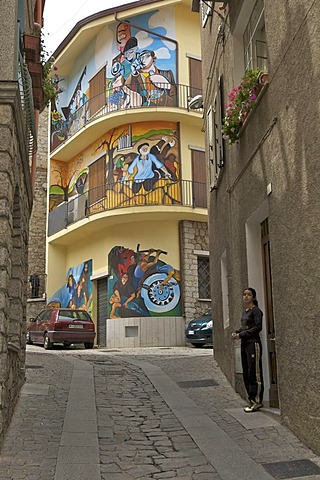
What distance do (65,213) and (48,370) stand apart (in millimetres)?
14001

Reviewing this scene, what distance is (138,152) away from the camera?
22.3 metres

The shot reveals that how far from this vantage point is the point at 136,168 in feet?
72.5

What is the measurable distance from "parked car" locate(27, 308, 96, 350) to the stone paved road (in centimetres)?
856

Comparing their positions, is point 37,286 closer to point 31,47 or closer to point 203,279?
point 203,279

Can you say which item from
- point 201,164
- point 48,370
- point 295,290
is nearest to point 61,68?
point 201,164

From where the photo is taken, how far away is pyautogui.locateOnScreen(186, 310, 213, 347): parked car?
19.0m

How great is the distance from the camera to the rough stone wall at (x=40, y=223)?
2681cm

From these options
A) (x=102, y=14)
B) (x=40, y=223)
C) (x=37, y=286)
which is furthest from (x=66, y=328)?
(x=102, y=14)

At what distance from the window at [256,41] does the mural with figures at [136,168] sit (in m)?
12.5

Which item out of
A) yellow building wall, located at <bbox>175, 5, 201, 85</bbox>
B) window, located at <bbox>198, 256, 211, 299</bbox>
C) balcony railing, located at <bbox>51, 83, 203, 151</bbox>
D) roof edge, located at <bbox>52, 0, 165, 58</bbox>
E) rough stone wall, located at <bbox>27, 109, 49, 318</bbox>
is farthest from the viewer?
rough stone wall, located at <bbox>27, 109, 49, 318</bbox>

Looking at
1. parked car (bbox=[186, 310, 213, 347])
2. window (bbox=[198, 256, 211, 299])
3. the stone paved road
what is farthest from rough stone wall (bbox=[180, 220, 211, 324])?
the stone paved road

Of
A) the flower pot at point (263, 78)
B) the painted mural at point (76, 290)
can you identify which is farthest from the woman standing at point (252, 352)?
the painted mural at point (76, 290)

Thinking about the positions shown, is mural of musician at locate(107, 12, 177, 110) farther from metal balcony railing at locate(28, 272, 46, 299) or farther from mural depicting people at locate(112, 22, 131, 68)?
metal balcony railing at locate(28, 272, 46, 299)

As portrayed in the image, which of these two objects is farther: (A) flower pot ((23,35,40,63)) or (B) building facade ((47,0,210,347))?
(B) building facade ((47,0,210,347))
